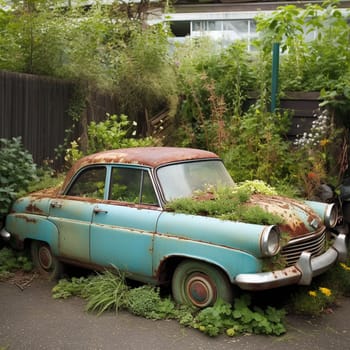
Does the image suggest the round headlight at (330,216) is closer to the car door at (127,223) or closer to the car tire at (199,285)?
the car tire at (199,285)

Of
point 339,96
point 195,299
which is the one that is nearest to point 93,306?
point 195,299

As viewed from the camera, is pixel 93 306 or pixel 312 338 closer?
pixel 312 338

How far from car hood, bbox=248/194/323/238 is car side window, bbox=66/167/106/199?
1697mm

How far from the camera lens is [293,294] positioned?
5070 mm

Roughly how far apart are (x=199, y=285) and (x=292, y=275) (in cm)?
87

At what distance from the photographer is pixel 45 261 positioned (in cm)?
611

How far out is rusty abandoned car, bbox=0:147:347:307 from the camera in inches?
176

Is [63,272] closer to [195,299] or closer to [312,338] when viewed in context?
[195,299]

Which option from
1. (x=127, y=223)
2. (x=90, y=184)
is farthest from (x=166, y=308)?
(x=90, y=184)

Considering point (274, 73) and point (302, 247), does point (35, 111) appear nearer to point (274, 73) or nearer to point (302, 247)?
point (274, 73)

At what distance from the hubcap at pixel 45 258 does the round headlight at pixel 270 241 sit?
286 centimetres

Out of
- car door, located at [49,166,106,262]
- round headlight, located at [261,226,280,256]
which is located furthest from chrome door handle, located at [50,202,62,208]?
round headlight, located at [261,226,280,256]

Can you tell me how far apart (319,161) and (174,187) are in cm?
305

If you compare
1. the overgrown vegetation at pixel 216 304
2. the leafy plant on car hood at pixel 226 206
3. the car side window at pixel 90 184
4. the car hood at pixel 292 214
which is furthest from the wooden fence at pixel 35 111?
the car hood at pixel 292 214
